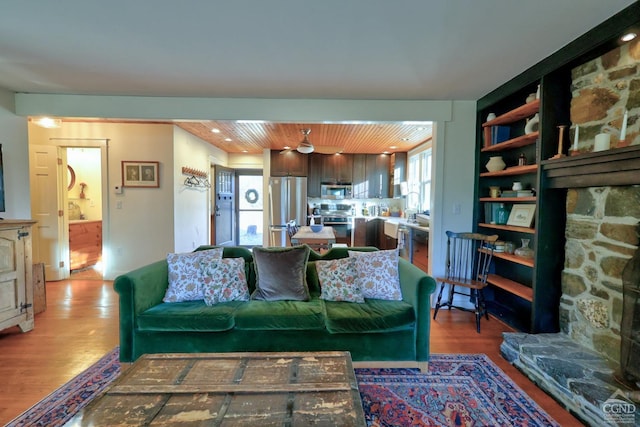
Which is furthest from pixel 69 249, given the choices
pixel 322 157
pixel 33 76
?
pixel 322 157

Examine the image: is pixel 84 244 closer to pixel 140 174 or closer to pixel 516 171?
pixel 140 174

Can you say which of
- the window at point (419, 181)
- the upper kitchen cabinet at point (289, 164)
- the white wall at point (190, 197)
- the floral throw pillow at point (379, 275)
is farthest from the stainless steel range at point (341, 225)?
the floral throw pillow at point (379, 275)

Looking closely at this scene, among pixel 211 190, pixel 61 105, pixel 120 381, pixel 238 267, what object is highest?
pixel 61 105

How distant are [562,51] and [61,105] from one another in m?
4.76

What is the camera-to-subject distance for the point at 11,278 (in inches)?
102

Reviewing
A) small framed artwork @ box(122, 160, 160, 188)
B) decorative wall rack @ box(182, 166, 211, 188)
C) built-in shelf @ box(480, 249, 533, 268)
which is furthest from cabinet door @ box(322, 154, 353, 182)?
built-in shelf @ box(480, 249, 533, 268)

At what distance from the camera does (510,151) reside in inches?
128

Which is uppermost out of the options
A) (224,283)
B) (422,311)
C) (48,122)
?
(48,122)

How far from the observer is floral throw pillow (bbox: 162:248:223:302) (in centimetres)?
231

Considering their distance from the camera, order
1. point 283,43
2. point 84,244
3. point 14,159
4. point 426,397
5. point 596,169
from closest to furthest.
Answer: point 426,397, point 596,169, point 283,43, point 14,159, point 84,244

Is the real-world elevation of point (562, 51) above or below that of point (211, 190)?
above

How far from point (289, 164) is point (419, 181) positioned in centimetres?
279

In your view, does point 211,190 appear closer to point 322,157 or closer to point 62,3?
point 322,157

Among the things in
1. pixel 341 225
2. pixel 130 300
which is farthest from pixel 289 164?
pixel 130 300
